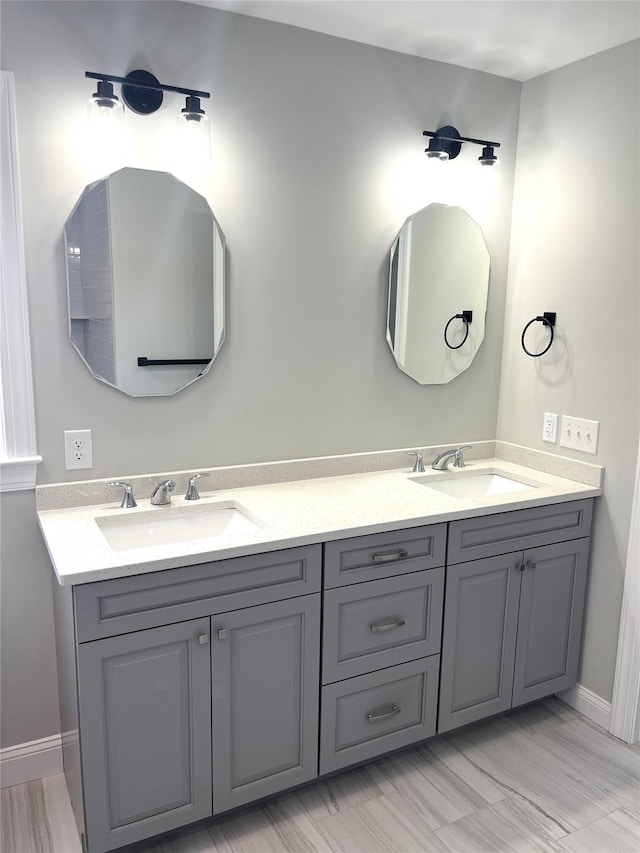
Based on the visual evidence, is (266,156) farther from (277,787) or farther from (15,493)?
(277,787)

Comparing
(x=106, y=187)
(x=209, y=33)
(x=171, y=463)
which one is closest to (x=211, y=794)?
(x=171, y=463)

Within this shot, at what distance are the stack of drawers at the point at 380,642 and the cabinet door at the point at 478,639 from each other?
0.18ft

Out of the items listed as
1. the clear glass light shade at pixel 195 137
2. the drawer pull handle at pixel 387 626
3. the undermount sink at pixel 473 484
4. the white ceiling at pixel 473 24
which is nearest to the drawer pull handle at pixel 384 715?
the drawer pull handle at pixel 387 626

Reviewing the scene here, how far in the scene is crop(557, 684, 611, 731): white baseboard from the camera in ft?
8.21

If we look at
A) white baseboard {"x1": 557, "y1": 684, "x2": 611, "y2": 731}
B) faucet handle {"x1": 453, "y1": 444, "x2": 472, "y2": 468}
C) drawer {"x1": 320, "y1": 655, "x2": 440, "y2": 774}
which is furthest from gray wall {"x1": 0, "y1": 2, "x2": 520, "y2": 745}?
white baseboard {"x1": 557, "y1": 684, "x2": 611, "y2": 731}

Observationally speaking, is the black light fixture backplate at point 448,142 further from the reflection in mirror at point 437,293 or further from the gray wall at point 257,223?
the reflection in mirror at point 437,293

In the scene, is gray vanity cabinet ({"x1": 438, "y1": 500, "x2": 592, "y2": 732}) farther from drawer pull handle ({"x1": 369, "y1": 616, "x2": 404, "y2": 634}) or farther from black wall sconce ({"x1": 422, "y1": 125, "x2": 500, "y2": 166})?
black wall sconce ({"x1": 422, "y1": 125, "x2": 500, "y2": 166})

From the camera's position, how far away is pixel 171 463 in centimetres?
225

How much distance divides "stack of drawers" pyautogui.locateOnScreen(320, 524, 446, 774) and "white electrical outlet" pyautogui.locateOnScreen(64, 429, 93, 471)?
0.83 meters

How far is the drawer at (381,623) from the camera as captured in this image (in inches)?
79.0

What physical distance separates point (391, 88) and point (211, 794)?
7.95 ft

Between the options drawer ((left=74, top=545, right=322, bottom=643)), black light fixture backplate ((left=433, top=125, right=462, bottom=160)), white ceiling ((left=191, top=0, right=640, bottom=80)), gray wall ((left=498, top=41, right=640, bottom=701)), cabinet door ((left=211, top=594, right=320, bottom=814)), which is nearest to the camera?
drawer ((left=74, top=545, right=322, bottom=643))

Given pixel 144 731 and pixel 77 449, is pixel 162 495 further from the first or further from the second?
pixel 144 731

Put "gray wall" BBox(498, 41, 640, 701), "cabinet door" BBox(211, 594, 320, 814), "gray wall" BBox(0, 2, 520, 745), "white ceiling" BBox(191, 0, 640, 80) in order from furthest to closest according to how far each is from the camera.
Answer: "gray wall" BBox(498, 41, 640, 701), "white ceiling" BBox(191, 0, 640, 80), "gray wall" BBox(0, 2, 520, 745), "cabinet door" BBox(211, 594, 320, 814)
